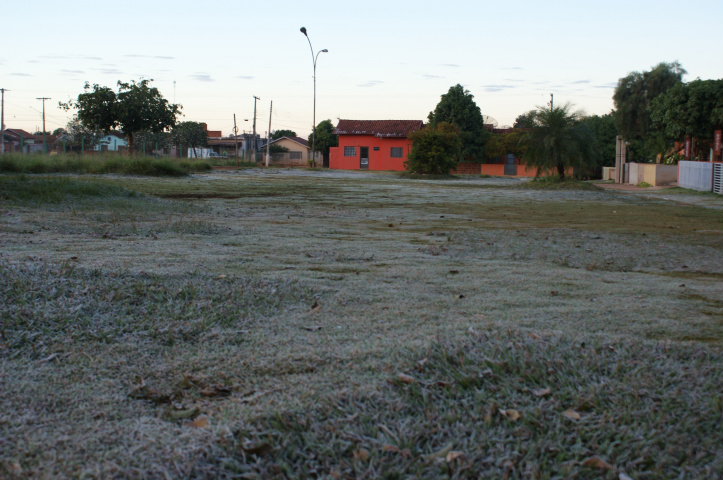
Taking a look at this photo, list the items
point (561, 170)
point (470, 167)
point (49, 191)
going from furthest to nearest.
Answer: point (470, 167)
point (561, 170)
point (49, 191)

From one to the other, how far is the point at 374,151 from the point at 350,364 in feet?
169

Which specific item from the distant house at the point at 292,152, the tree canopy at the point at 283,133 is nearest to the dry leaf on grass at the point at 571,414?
the distant house at the point at 292,152

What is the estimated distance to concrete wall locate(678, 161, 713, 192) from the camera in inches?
813

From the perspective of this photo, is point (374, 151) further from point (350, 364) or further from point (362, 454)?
point (362, 454)

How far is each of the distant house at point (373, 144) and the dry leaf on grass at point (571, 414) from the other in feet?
167

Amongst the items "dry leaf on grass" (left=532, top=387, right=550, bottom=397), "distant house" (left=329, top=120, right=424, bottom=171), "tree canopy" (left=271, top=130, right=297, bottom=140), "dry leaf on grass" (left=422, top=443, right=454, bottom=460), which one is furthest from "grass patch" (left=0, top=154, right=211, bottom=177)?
"tree canopy" (left=271, top=130, right=297, bottom=140)

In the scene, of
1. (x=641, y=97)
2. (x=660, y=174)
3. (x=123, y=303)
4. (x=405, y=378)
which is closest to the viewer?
(x=405, y=378)

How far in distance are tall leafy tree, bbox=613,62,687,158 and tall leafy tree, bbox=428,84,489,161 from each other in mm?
16107

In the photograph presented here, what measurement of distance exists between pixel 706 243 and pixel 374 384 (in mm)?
6386

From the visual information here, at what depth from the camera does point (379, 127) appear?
5425cm

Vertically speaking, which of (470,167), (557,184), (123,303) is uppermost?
(470,167)

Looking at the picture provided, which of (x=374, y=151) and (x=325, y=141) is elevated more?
(x=325, y=141)

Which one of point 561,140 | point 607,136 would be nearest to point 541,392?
point 561,140

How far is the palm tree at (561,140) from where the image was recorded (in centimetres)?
2538
